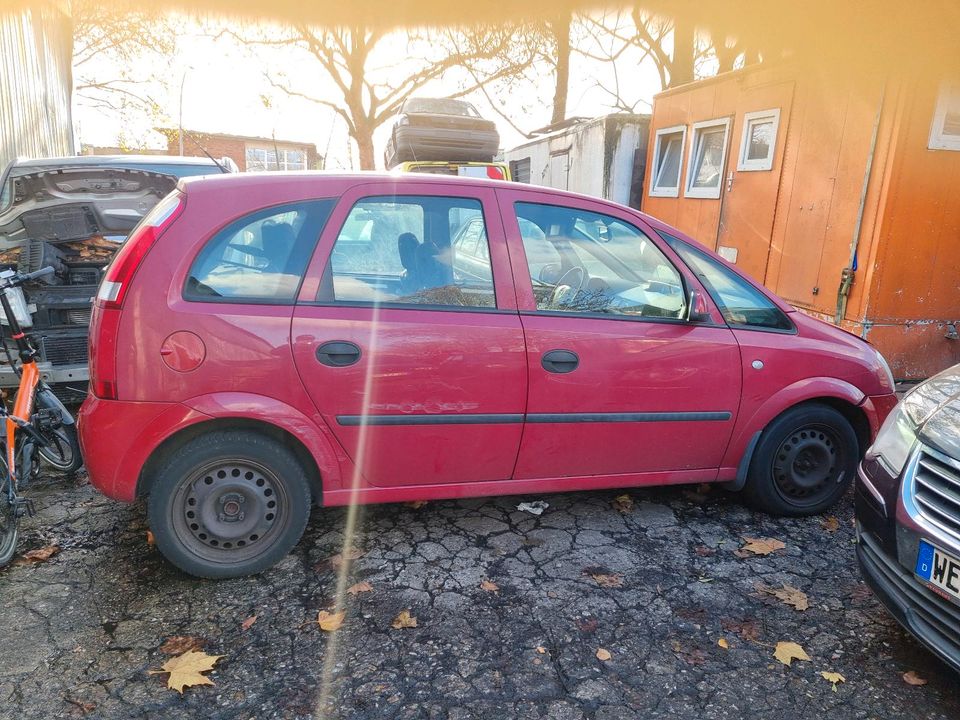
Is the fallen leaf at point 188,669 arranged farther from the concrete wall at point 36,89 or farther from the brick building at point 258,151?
the brick building at point 258,151

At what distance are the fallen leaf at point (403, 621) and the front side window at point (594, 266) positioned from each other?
147cm

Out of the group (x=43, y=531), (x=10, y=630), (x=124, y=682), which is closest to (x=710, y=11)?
(x=124, y=682)

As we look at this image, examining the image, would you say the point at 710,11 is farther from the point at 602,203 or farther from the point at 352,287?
the point at 602,203

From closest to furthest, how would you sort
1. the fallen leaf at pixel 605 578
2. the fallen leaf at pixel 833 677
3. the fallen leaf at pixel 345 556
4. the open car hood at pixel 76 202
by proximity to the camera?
the fallen leaf at pixel 833 677
the fallen leaf at pixel 605 578
the fallen leaf at pixel 345 556
the open car hood at pixel 76 202

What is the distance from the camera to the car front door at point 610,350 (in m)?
2.98

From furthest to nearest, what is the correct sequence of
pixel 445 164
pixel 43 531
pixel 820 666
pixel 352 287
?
1. pixel 445 164
2. pixel 43 531
3. pixel 352 287
4. pixel 820 666

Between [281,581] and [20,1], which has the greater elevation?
[20,1]

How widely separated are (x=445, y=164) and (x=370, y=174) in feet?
26.9

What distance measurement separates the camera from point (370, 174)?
2.94 metres

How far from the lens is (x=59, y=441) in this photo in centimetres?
352

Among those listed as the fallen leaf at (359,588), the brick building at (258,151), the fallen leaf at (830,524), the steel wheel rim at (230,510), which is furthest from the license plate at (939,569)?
the brick building at (258,151)

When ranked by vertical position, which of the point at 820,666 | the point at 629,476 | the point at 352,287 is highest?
the point at 352,287

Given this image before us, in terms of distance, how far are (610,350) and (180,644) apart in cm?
217

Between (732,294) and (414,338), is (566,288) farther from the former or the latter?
(732,294)
